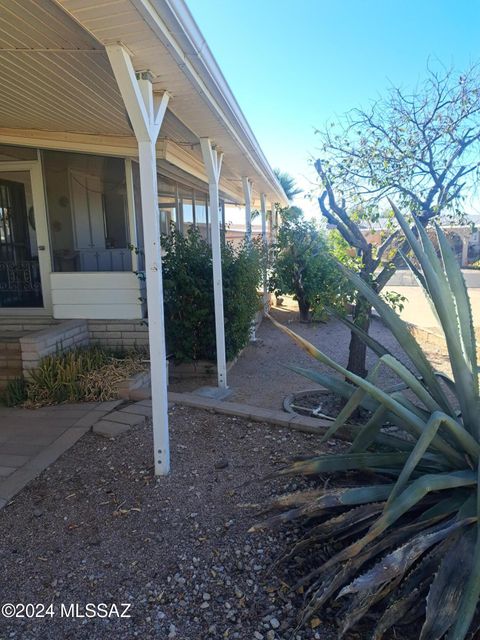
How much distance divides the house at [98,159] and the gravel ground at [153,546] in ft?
1.22

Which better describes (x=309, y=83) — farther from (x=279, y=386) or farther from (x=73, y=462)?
(x=73, y=462)

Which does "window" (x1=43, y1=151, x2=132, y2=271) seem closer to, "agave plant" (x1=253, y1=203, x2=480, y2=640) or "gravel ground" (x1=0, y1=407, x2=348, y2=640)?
"gravel ground" (x1=0, y1=407, x2=348, y2=640)

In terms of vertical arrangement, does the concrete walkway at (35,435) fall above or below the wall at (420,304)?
above

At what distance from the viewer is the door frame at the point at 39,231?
599 centimetres

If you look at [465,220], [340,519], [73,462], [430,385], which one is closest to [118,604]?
[340,519]

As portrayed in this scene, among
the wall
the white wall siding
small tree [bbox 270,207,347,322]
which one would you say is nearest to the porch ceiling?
the white wall siding

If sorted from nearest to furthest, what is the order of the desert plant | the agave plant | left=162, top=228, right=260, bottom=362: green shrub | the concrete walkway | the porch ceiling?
the agave plant, the porch ceiling, the concrete walkway, the desert plant, left=162, top=228, right=260, bottom=362: green shrub

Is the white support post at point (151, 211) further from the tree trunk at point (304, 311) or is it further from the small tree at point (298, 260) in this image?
the tree trunk at point (304, 311)

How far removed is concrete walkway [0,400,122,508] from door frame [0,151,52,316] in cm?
208

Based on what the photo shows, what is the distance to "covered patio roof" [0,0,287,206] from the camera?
2361 millimetres

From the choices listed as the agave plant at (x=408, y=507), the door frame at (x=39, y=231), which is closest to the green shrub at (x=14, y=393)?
the door frame at (x=39, y=231)

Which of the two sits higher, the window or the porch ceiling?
the porch ceiling

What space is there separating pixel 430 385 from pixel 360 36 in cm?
712

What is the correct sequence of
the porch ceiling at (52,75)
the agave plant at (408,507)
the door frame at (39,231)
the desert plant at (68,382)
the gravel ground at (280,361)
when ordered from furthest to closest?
1. the door frame at (39,231)
2. the gravel ground at (280,361)
3. the desert plant at (68,382)
4. the porch ceiling at (52,75)
5. the agave plant at (408,507)
